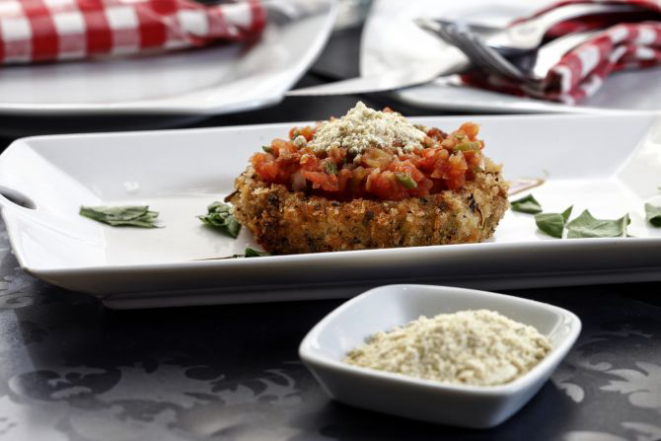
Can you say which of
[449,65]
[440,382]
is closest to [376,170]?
[440,382]

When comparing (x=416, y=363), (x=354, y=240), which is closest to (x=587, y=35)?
(x=354, y=240)

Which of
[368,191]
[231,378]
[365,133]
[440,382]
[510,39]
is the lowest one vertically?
[231,378]

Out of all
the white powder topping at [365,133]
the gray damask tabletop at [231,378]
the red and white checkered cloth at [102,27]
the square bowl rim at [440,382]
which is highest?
the red and white checkered cloth at [102,27]

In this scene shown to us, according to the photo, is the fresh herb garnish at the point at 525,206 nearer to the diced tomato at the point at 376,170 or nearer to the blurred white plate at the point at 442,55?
the diced tomato at the point at 376,170

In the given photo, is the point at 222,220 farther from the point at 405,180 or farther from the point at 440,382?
the point at 440,382

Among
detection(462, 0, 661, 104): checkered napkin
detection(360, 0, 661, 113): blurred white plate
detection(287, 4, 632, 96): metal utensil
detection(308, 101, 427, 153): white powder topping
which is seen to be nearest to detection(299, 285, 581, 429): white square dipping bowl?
detection(308, 101, 427, 153): white powder topping

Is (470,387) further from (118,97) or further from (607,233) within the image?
(118,97)

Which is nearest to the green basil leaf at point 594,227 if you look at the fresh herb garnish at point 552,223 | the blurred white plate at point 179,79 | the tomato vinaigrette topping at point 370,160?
the fresh herb garnish at point 552,223
